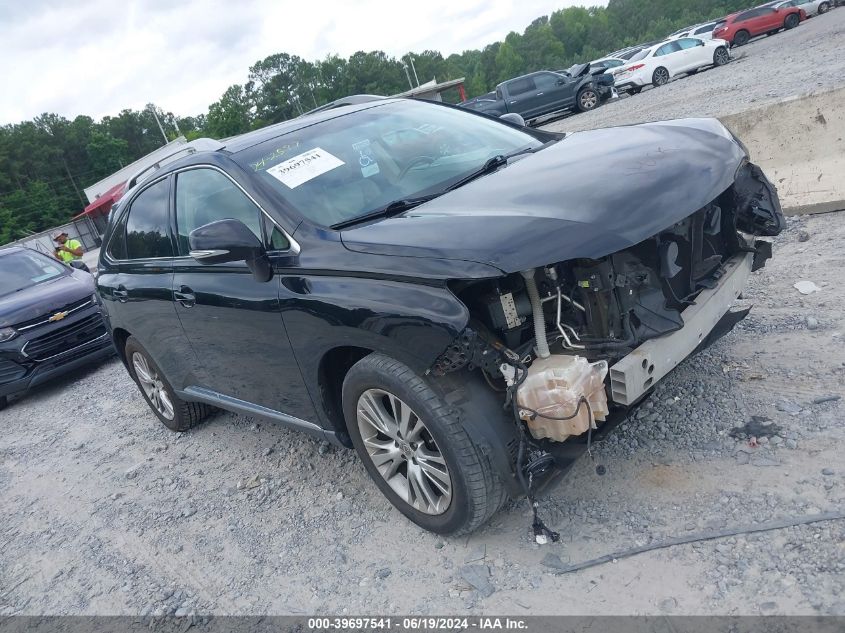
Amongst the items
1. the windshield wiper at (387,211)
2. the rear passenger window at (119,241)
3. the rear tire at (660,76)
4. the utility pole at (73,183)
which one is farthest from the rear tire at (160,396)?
the utility pole at (73,183)

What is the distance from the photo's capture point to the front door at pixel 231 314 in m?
3.37

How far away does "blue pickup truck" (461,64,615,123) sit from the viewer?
2217 centimetres

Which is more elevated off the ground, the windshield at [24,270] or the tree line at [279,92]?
the tree line at [279,92]

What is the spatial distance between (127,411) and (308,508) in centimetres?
330

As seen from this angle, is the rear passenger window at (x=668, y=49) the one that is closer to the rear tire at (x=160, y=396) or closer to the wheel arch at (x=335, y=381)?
the rear tire at (x=160, y=396)

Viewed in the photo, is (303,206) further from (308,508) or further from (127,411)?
(127,411)

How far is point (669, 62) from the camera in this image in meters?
24.6

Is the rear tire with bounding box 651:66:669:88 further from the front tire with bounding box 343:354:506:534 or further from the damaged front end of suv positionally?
the front tire with bounding box 343:354:506:534

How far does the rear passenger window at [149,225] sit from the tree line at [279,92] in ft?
240

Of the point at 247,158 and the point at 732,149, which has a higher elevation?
the point at 247,158

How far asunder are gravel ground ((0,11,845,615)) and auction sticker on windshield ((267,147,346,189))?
1703 millimetres

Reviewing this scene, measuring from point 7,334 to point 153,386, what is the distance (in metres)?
3.12

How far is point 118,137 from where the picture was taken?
101 m

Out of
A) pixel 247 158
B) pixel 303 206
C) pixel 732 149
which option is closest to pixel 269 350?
pixel 303 206
